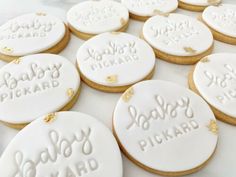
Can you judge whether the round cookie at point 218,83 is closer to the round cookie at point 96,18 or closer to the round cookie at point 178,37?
the round cookie at point 178,37

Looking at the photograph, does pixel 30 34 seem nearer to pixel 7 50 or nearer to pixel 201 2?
pixel 7 50

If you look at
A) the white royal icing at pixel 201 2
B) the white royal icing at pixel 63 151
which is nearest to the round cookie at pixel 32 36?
the white royal icing at pixel 63 151

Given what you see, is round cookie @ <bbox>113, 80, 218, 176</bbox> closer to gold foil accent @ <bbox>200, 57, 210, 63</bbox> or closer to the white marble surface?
the white marble surface

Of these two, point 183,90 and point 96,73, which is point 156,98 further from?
point 96,73

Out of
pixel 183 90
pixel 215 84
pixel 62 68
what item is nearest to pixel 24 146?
pixel 62 68

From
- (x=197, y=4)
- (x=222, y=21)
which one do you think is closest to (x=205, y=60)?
(x=222, y=21)

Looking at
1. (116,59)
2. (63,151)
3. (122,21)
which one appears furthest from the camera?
(122,21)
